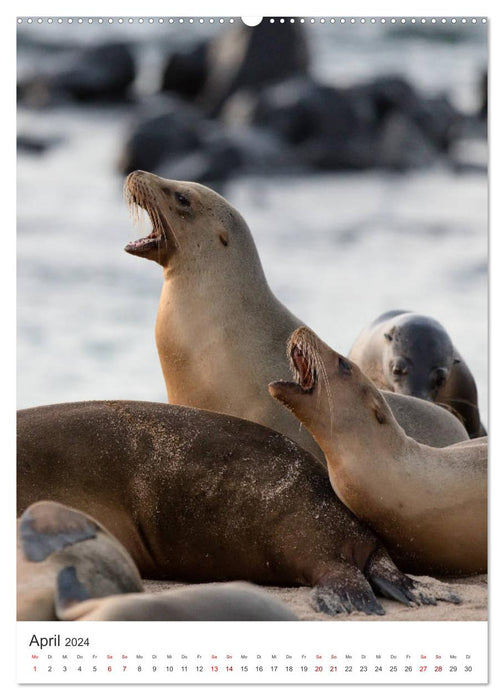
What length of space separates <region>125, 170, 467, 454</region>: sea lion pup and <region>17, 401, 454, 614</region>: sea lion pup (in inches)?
36.5

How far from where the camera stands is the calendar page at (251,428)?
5219 mm

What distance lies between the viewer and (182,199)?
7.36m

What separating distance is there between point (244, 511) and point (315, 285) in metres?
6.16

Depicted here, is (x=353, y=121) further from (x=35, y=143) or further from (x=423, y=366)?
(x=423, y=366)

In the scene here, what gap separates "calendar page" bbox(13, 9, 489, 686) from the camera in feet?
17.1

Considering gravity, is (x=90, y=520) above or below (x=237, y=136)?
below

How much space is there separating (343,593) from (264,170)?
451 inches

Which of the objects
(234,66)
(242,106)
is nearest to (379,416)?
(242,106)

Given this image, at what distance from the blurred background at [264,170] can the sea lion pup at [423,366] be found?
7.0 inches

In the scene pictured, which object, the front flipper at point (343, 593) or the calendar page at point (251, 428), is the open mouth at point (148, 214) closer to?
the calendar page at point (251, 428)

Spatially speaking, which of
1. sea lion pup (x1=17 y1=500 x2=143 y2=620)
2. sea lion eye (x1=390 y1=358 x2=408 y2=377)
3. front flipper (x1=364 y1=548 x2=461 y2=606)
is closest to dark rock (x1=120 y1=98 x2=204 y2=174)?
sea lion eye (x1=390 y1=358 x2=408 y2=377)
